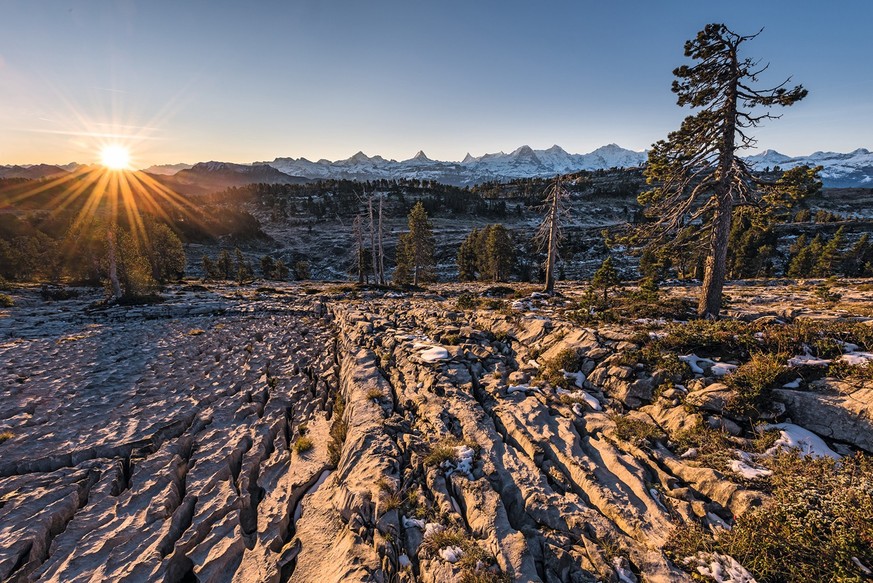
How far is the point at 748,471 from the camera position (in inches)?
241

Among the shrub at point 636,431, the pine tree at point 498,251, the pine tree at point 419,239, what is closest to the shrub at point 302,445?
the shrub at point 636,431

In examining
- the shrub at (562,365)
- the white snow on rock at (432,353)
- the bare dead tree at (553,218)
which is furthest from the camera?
the bare dead tree at (553,218)

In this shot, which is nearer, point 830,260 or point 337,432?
point 337,432

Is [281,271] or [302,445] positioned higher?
[302,445]

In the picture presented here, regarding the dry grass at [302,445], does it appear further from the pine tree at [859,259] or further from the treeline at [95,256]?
the pine tree at [859,259]

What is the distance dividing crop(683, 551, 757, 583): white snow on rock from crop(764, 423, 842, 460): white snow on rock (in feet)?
9.11

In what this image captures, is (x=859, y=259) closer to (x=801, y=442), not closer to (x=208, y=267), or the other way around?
(x=801, y=442)

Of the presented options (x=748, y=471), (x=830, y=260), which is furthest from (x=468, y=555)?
(x=830, y=260)

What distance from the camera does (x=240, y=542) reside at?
255 inches

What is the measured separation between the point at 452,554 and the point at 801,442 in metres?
6.89

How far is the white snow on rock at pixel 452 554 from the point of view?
17.7 ft

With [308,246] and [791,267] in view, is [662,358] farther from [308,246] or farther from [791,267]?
[308,246]

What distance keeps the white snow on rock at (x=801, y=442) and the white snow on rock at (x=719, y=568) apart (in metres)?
2.78

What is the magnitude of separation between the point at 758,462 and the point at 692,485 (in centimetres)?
132
